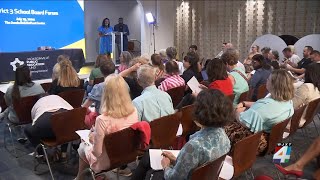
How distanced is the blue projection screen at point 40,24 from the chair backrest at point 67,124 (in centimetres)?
714

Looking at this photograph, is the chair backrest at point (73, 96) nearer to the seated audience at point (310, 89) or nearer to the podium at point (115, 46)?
the seated audience at point (310, 89)

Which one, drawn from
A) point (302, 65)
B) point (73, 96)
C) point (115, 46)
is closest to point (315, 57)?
point (302, 65)

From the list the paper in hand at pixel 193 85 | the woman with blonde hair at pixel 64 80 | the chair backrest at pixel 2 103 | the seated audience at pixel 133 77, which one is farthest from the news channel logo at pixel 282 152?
the chair backrest at pixel 2 103

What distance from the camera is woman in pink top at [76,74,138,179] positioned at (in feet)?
7.96

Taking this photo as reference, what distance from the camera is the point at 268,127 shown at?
9.39ft

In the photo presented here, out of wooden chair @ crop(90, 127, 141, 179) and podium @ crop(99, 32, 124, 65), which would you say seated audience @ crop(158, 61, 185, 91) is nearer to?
wooden chair @ crop(90, 127, 141, 179)

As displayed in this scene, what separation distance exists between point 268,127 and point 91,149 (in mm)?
1581

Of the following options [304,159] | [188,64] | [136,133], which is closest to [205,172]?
[136,133]

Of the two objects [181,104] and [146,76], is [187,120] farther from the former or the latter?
[181,104]

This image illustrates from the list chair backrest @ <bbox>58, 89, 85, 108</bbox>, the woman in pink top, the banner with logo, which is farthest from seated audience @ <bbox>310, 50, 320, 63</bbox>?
the banner with logo

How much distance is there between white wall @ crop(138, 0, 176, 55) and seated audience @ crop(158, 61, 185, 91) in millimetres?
7501

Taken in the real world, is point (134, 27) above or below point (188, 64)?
above

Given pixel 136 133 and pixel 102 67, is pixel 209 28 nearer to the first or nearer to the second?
pixel 102 67

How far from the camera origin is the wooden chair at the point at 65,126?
296cm
